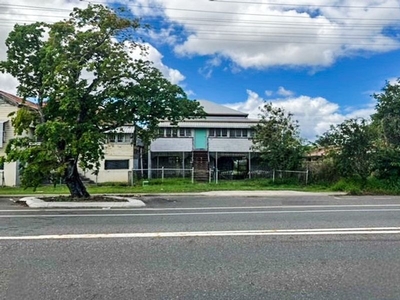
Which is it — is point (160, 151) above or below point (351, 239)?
above

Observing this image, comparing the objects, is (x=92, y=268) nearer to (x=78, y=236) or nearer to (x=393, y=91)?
(x=78, y=236)

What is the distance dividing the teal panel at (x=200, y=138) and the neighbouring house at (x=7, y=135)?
50.6 feet

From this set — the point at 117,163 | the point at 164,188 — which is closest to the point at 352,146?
the point at 164,188

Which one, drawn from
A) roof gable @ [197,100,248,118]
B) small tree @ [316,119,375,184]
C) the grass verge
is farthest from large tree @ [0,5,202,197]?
roof gable @ [197,100,248,118]

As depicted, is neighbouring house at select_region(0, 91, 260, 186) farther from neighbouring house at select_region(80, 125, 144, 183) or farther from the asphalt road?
the asphalt road

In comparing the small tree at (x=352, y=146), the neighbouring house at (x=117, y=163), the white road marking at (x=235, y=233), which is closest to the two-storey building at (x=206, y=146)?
the neighbouring house at (x=117, y=163)

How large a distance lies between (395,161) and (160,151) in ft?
60.4

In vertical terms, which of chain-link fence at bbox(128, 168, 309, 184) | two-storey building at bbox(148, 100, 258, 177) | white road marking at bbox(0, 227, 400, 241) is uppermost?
two-storey building at bbox(148, 100, 258, 177)

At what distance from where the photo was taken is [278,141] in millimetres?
28266

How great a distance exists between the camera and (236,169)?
37.8 m

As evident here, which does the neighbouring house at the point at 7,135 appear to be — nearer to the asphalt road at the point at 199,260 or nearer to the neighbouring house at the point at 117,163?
the neighbouring house at the point at 117,163

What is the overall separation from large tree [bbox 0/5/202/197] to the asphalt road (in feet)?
19.4

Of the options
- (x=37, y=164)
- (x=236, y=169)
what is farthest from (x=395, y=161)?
(x=37, y=164)

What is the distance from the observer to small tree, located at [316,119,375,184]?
22172 mm
